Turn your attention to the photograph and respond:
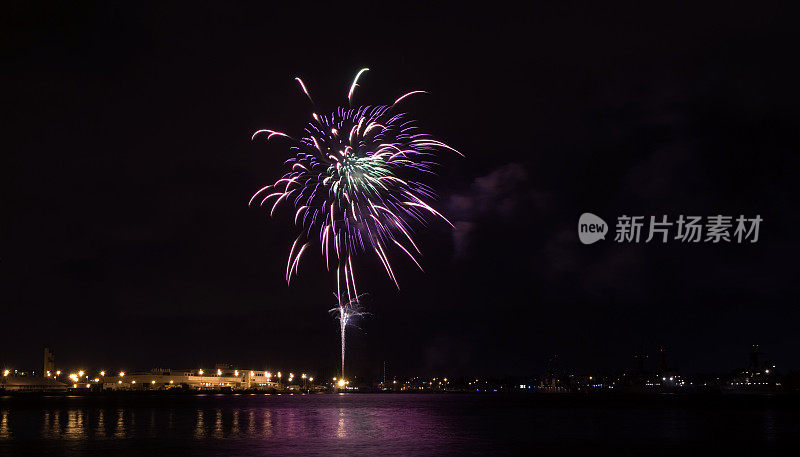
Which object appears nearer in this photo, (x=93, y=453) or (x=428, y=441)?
(x=93, y=453)

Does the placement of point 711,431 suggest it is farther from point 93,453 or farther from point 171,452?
point 93,453

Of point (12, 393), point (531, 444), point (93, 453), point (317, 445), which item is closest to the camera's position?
point (93, 453)

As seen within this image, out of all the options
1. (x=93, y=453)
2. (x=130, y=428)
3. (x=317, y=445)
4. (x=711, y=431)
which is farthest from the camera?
(x=711, y=431)

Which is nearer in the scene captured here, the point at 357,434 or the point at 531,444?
the point at 531,444

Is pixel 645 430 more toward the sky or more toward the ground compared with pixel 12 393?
more toward the sky

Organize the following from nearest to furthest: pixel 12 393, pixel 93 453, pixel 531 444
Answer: pixel 93 453 < pixel 531 444 < pixel 12 393

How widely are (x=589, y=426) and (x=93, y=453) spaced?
43.7 meters

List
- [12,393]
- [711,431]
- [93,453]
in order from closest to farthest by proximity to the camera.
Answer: [93,453] < [711,431] < [12,393]

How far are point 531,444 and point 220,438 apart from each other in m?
20.6

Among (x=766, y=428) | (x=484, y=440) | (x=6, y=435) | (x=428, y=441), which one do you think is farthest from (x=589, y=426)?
(x=6, y=435)

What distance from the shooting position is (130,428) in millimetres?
54000

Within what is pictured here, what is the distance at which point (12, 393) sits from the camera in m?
193

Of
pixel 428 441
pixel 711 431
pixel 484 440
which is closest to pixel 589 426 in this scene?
pixel 711 431

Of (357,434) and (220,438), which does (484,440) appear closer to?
(357,434)
